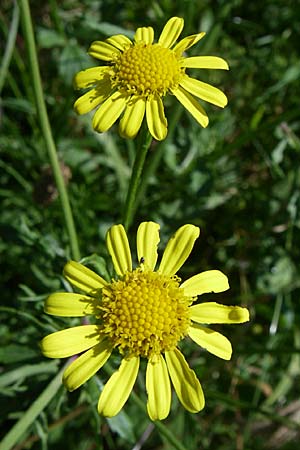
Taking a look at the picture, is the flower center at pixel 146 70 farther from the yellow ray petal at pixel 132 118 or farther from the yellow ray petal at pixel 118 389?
the yellow ray petal at pixel 118 389

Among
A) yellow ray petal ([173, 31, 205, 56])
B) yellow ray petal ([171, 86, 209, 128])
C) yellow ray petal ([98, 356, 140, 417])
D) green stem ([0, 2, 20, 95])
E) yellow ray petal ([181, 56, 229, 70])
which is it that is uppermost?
green stem ([0, 2, 20, 95])

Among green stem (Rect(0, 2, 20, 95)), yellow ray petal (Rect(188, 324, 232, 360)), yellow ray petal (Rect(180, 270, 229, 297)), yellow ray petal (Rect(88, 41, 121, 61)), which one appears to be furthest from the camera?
green stem (Rect(0, 2, 20, 95))

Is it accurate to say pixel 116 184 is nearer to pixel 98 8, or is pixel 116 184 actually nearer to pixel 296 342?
pixel 98 8

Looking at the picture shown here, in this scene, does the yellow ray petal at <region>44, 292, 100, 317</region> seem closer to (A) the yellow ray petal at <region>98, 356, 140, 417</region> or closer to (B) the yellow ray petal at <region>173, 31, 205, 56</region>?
(A) the yellow ray petal at <region>98, 356, 140, 417</region>

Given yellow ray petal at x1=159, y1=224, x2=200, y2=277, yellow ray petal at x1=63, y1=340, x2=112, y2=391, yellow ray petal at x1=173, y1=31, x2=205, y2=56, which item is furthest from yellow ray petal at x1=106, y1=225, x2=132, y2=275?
yellow ray petal at x1=173, y1=31, x2=205, y2=56

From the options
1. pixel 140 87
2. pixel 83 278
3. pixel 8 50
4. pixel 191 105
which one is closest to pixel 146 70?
pixel 140 87

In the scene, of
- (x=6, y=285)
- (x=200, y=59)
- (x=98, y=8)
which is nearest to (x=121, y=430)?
(x=6, y=285)

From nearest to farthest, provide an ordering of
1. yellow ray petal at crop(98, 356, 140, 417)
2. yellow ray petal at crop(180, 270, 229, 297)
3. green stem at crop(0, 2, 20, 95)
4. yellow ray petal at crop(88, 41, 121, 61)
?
1. yellow ray petal at crop(98, 356, 140, 417)
2. yellow ray petal at crop(180, 270, 229, 297)
3. yellow ray petal at crop(88, 41, 121, 61)
4. green stem at crop(0, 2, 20, 95)
